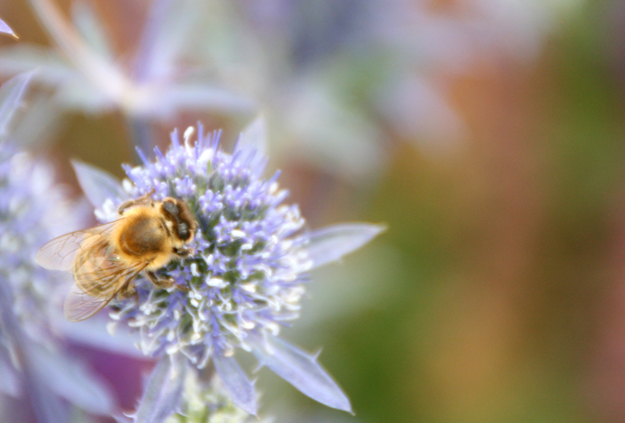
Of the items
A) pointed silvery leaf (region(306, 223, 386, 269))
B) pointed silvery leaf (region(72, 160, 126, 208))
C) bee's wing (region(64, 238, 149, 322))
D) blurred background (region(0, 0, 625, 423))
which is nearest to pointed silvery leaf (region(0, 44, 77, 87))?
blurred background (region(0, 0, 625, 423))

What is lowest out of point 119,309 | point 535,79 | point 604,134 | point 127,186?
point 119,309

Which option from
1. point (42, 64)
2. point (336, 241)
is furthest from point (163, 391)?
point (42, 64)

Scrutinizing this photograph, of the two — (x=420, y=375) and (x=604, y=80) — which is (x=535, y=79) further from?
(x=420, y=375)

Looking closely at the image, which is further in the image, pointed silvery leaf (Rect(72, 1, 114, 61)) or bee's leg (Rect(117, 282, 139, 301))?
pointed silvery leaf (Rect(72, 1, 114, 61))

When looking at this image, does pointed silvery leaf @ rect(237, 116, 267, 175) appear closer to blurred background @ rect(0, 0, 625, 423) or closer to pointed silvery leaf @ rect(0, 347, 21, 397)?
blurred background @ rect(0, 0, 625, 423)

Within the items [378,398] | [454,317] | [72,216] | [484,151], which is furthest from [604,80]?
[72,216]

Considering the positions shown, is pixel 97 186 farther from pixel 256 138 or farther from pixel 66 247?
pixel 256 138
